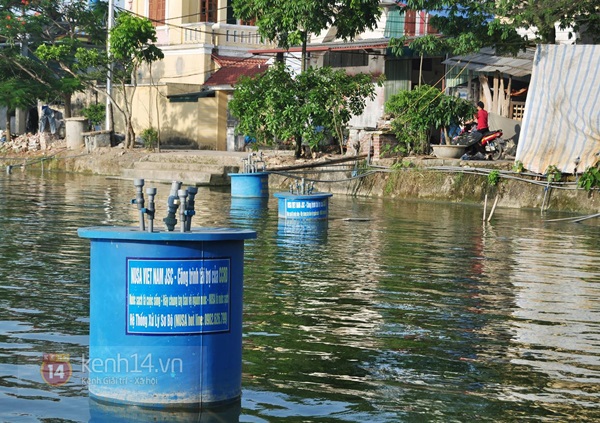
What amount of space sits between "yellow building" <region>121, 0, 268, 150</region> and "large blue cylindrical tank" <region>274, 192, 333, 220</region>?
22755 millimetres

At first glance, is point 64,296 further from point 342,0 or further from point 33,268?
point 342,0

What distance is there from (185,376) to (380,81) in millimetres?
28424

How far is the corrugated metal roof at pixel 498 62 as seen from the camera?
1216 inches

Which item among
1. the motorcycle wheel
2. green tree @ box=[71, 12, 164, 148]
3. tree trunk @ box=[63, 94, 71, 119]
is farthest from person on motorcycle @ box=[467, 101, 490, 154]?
tree trunk @ box=[63, 94, 71, 119]

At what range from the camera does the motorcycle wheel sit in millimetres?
30125

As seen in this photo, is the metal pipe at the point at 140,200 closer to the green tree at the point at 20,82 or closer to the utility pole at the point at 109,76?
the utility pole at the point at 109,76

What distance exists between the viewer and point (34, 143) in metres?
46.7

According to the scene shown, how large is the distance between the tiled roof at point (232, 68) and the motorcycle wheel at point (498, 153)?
15.9m

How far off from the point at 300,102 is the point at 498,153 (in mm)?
6719

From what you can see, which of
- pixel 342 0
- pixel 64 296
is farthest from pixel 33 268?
pixel 342 0

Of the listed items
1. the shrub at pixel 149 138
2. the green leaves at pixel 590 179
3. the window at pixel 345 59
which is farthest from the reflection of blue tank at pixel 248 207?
the shrub at pixel 149 138

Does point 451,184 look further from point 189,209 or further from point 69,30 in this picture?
point 69,30

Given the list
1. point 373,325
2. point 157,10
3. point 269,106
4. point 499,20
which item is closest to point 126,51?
point 269,106

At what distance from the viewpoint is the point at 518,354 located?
8625 mm
